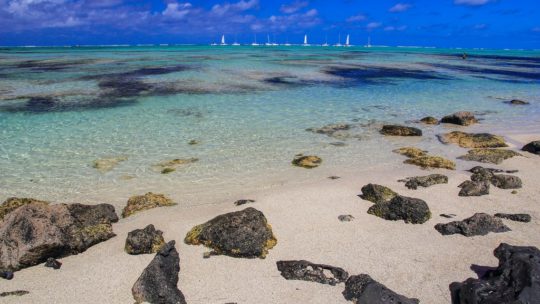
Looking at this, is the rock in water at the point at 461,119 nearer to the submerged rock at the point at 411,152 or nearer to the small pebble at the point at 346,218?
→ the submerged rock at the point at 411,152

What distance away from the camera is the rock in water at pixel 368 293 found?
441 centimetres

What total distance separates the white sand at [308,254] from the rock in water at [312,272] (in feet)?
0.35

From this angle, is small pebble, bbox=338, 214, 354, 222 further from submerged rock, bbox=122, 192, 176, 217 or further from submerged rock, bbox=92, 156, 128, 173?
submerged rock, bbox=92, 156, 128, 173

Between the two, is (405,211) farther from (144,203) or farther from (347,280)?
(144,203)

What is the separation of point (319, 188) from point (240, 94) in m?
14.1

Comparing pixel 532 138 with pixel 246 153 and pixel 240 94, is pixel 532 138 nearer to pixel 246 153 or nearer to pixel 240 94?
pixel 246 153

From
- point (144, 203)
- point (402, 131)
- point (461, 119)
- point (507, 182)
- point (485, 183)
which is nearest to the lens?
point (144, 203)

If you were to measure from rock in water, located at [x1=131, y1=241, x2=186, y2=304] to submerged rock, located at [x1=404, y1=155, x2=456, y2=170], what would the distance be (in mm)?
7217

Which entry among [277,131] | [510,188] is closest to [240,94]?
[277,131]

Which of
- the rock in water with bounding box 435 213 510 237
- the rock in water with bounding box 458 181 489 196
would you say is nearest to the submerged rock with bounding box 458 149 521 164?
the rock in water with bounding box 458 181 489 196

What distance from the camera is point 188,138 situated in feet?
42.5

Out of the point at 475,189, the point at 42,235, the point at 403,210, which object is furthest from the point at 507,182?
the point at 42,235

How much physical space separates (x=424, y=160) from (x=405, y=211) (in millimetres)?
3891

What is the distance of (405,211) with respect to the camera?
6.85 m
